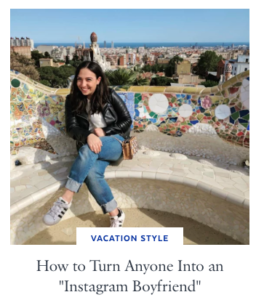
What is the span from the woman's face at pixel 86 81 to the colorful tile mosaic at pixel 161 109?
817mm

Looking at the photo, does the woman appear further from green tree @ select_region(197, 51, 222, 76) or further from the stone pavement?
green tree @ select_region(197, 51, 222, 76)

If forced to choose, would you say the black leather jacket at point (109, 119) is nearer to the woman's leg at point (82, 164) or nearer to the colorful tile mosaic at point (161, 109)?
the woman's leg at point (82, 164)

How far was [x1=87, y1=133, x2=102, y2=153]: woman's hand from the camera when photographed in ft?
8.48

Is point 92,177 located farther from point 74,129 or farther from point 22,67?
point 22,67

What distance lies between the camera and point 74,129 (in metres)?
2.86

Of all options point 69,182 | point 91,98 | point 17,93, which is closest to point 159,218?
point 69,182

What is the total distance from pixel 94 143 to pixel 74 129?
385 millimetres

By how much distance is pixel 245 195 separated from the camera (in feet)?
8.64

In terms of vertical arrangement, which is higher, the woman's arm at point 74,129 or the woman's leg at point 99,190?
the woman's arm at point 74,129

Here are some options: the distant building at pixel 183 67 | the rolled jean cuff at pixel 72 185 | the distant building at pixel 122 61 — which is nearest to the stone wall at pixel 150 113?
the rolled jean cuff at pixel 72 185

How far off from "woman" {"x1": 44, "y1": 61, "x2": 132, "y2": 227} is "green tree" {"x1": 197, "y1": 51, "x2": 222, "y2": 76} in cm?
6270

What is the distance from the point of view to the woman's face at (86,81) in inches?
107

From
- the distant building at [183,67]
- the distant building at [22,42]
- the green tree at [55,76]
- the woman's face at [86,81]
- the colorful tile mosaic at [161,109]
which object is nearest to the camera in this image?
the woman's face at [86,81]

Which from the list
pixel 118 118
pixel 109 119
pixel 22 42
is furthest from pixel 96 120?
pixel 22 42
